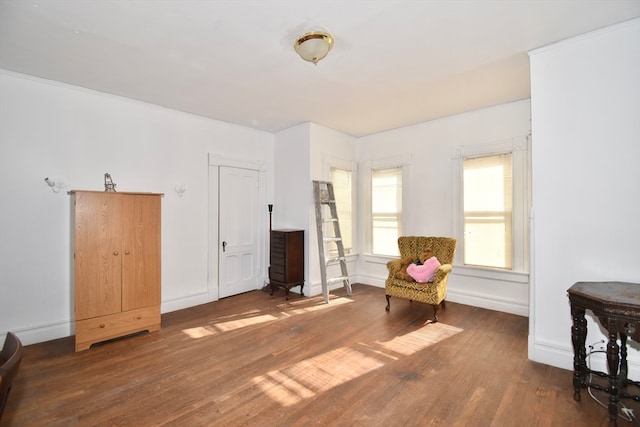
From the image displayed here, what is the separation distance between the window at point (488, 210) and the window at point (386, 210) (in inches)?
43.1

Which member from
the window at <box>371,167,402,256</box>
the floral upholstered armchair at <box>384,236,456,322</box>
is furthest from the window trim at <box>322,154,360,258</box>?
the floral upholstered armchair at <box>384,236,456,322</box>

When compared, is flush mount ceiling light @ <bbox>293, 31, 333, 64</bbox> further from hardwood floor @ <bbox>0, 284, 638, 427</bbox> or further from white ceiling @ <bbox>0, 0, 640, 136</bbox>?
hardwood floor @ <bbox>0, 284, 638, 427</bbox>

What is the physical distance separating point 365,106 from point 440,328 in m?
2.97

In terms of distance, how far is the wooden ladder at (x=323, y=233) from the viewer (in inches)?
179

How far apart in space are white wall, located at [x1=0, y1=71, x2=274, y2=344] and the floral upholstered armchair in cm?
279

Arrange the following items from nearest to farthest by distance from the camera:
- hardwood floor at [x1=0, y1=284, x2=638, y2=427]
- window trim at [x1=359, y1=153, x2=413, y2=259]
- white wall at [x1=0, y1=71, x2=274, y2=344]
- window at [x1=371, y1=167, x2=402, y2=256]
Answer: hardwood floor at [x1=0, y1=284, x2=638, y2=427] → white wall at [x1=0, y1=71, x2=274, y2=344] → window trim at [x1=359, y1=153, x2=413, y2=259] → window at [x1=371, y1=167, x2=402, y2=256]

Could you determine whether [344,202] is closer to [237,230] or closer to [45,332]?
[237,230]

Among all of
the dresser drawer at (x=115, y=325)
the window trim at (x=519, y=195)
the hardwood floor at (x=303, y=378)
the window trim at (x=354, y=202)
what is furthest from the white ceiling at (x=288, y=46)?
the hardwood floor at (x=303, y=378)

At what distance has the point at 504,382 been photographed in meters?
2.30

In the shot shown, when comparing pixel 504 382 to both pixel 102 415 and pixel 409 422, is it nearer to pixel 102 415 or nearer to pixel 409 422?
pixel 409 422

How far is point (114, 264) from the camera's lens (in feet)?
10.1

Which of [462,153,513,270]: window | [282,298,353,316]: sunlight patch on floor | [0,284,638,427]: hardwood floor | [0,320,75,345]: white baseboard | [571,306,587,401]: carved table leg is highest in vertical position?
[462,153,513,270]: window

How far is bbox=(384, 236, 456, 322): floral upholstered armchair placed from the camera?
3.62m

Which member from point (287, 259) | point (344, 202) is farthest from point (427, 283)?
point (344, 202)
